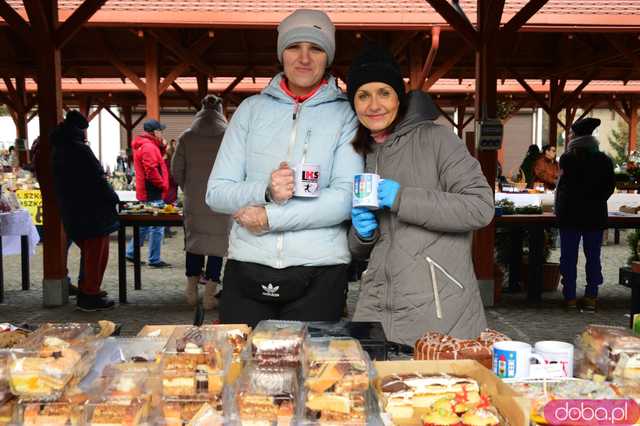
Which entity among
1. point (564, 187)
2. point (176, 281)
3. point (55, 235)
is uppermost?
point (564, 187)

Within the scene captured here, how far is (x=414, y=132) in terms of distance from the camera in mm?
2287

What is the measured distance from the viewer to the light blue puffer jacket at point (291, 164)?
2.28 metres

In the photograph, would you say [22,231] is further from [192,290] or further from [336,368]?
[336,368]

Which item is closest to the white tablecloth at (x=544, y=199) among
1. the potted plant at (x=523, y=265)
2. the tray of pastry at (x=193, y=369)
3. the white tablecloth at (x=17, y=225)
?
the potted plant at (x=523, y=265)

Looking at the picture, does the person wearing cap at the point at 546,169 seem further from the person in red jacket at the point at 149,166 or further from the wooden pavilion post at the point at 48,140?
the wooden pavilion post at the point at 48,140

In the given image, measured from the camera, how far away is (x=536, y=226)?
282 inches

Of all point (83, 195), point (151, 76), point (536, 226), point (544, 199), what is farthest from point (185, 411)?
point (151, 76)

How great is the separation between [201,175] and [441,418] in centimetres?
484

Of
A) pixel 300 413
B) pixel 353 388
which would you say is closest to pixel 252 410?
pixel 300 413

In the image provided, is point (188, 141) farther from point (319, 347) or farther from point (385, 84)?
point (319, 347)

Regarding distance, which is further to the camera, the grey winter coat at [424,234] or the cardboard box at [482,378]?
the grey winter coat at [424,234]

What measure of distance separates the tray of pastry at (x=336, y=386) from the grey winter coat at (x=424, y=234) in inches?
25.9

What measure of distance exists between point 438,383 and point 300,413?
345 millimetres

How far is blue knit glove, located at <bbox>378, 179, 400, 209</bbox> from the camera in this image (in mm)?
2139
